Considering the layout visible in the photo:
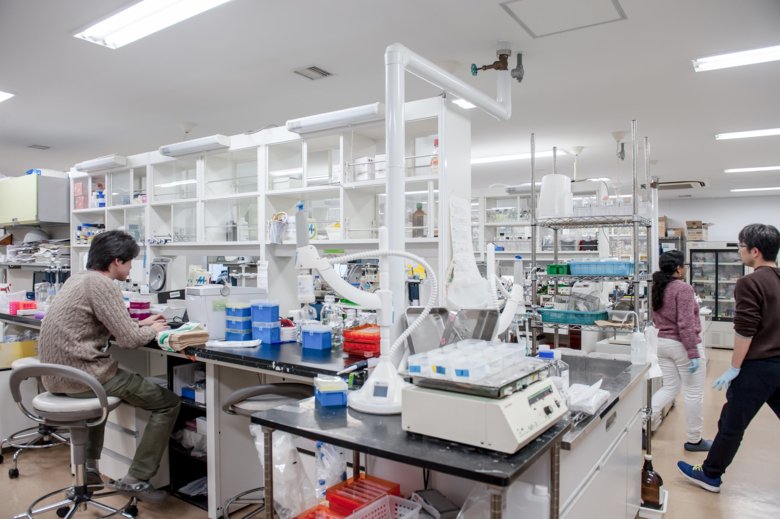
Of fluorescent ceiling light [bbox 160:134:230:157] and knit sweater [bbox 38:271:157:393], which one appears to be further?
fluorescent ceiling light [bbox 160:134:230:157]

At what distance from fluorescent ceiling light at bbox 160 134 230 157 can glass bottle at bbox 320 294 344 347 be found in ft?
5.50

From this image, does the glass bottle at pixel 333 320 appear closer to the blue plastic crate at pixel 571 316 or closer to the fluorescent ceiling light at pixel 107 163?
the blue plastic crate at pixel 571 316

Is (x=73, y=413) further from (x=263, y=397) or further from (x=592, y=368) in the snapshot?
(x=592, y=368)

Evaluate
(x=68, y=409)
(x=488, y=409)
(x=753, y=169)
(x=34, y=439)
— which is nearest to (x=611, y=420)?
(x=488, y=409)

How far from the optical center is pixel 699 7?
112 inches

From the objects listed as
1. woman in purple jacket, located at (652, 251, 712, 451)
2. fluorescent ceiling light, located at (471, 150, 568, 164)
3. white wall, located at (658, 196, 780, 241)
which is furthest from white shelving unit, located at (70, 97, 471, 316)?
white wall, located at (658, 196, 780, 241)

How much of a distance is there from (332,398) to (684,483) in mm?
2676

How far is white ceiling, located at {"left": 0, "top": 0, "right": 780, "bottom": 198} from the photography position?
2965 mm

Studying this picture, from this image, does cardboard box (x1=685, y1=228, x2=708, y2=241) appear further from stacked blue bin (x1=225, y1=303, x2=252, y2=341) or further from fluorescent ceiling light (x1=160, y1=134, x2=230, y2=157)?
stacked blue bin (x1=225, y1=303, x2=252, y2=341)

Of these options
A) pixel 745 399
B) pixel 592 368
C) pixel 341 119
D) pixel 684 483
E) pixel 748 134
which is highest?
pixel 748 134

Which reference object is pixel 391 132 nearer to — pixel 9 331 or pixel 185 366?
pixel 185 366

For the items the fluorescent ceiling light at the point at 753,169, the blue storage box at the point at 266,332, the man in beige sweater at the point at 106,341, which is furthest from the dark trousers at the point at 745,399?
the fluorescent ceiling light at the point at 753,169

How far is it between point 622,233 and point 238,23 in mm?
4344

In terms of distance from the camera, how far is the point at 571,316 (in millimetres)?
2797
